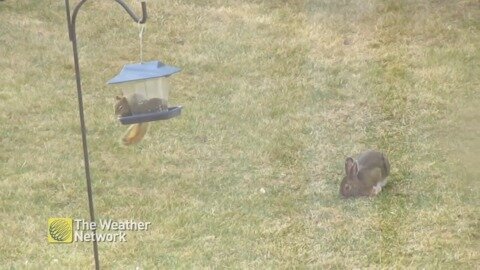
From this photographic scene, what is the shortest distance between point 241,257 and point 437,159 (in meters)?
1.22

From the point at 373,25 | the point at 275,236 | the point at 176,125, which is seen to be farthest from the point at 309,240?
the point at 373,25

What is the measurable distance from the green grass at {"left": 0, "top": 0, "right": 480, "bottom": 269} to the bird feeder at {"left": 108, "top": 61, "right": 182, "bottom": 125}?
2.55 ft

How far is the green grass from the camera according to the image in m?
2.96

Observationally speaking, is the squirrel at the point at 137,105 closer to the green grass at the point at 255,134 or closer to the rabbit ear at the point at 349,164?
the green grass at the point at 255,134

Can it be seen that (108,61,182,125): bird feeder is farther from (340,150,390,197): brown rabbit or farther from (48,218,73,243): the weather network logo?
(340,150,390,197): brown rabbit

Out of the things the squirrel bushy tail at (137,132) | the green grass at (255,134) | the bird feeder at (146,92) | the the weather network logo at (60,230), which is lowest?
the the weather network logo at (60,230)

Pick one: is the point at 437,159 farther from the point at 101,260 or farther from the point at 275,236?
the point at 101,260

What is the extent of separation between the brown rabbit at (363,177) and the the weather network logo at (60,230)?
1165 millimetres

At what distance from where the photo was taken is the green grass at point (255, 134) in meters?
2.96

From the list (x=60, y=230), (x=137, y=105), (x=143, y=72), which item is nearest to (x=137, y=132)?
(x=137, y=105)

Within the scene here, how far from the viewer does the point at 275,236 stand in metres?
3.00

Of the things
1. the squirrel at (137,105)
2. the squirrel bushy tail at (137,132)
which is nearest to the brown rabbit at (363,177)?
the squirrel bushy tail at (137,132)

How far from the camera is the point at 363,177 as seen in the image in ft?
10.7

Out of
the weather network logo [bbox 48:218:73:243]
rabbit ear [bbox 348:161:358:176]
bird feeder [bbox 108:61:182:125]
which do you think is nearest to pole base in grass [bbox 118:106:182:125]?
bird feeder [bbox 108:61:182:125]
